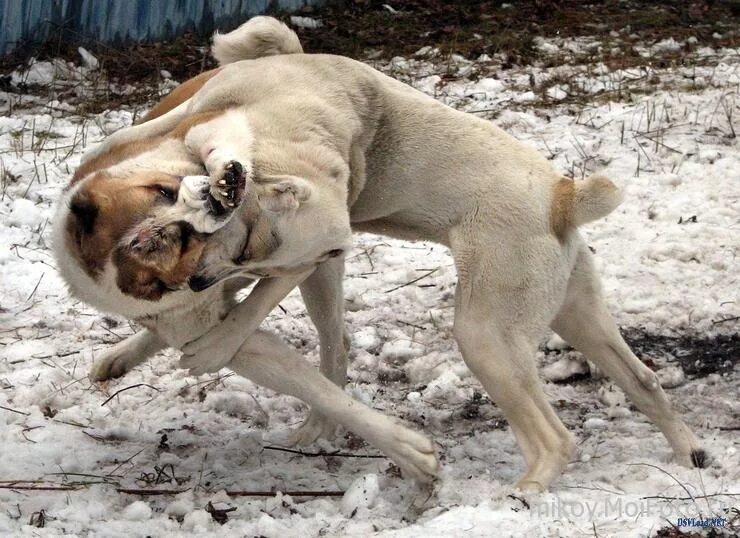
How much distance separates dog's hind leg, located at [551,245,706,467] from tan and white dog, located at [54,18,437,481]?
960mm

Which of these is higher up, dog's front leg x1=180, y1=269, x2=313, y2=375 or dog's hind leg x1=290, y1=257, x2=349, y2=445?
dog's front leg x1=180, y1=269, x2=313, y2=375

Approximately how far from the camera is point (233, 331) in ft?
12.7

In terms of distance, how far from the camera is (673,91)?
26.0ft

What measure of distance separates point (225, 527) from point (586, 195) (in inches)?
73.4

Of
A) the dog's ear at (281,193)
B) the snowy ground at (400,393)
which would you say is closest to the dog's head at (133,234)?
the dog's ear at (281,193)

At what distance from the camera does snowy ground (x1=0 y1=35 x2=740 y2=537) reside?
3.68 m

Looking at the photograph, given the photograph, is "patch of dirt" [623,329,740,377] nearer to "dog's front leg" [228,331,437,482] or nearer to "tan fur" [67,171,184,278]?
"dog's front leg" [228,331,437,482]

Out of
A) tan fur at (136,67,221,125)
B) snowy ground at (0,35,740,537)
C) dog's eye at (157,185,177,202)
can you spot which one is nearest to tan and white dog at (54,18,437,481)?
dog's eye at (157,185,177,202)

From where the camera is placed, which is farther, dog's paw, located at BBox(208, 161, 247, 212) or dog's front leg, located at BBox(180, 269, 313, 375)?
dog's front leg, located at BBox(180, 269, 313, 375)

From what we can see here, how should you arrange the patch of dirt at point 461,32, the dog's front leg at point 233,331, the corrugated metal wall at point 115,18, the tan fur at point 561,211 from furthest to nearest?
the patch of dirt at point 461,32 → the corrugated metal wall at point 115,18 → the tan fur at point 561,211 → the dog's front leg at point 233,331

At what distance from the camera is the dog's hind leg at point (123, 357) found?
4.57 meters

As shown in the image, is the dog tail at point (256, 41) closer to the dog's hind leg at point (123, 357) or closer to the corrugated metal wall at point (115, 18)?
the dog's hind leg at point (123, 357)

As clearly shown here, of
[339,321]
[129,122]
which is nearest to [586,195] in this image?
[339,321]

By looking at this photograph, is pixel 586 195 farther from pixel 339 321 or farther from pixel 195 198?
pixel 195 198
